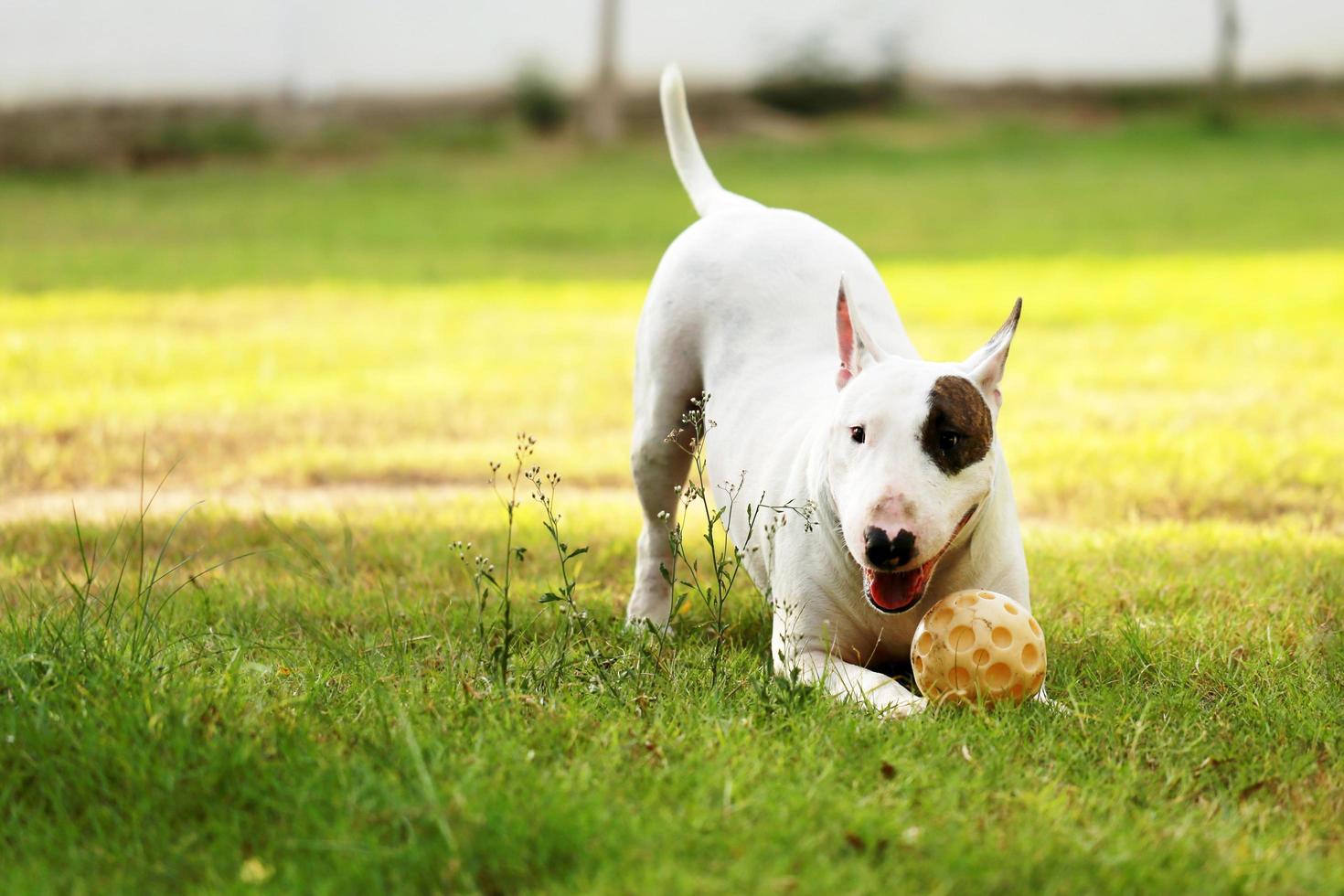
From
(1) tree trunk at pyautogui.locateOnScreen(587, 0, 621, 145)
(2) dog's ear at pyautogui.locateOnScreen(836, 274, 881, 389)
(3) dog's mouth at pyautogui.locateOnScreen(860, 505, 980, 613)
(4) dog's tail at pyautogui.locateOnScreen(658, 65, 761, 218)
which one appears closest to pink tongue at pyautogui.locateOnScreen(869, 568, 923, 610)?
(3) dog's mouth at pyautogui.locateOnScreen(860, 505, 980, 613)

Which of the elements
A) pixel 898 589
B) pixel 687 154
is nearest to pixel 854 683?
pixel 898 589

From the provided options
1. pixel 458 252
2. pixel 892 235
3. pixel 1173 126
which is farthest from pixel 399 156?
pixel 1173 126

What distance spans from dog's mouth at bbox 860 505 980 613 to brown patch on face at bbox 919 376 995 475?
6.0 inches

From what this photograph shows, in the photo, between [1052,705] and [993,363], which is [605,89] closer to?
[993,363]

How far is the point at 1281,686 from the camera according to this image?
12.9 ft

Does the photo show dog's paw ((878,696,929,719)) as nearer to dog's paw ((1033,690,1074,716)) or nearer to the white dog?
the white dog

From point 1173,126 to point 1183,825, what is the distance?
2869 cm

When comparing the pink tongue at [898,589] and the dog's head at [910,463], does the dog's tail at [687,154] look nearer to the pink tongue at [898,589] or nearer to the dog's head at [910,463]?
the dog's head at [910,463]


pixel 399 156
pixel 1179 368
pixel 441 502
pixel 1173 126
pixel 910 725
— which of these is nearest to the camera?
pixel 910 725

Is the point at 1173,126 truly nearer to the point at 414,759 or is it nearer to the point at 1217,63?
the point at 1217,63

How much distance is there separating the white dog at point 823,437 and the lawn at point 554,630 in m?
0.27

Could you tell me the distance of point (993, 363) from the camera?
12.4 ft

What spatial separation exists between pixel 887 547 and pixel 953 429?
1.15ft

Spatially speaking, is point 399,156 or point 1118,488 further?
point 399,156
